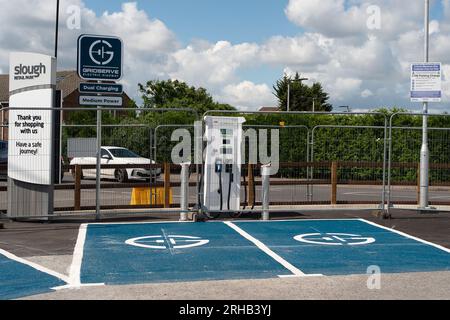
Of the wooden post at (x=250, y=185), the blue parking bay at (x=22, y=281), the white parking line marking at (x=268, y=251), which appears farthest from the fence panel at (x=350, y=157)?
the blue parking bay at (x=22, y=281)

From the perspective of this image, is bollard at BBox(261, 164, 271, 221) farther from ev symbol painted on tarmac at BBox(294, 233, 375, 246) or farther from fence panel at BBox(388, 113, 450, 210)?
fence panel at BBox(388, 113, 450, 210)

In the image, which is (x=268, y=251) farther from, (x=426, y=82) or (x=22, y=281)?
(x=426, y=82)

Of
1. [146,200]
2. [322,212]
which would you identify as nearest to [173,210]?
[146,200]

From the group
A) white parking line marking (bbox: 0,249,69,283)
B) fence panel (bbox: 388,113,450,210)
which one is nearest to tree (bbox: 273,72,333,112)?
fence panel (bbox: 388,113,450,210)

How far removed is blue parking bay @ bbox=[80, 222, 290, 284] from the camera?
750 cm

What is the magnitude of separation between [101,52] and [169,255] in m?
5.28

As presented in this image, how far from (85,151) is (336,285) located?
22.0ft

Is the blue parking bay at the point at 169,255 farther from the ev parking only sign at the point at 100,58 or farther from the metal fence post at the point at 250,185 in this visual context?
the ev parking only sign at the point at 100,58

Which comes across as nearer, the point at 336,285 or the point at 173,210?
the point at 336,285

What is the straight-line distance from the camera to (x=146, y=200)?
1422 centimetres

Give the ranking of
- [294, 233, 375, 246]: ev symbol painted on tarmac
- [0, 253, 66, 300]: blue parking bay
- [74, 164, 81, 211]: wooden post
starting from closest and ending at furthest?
[0, 253, 66, 300]: blue parking bay < [294, 233, 375, 246]: ev symbol painted on tarmac < [74, 164, 81, 211]: wooden post

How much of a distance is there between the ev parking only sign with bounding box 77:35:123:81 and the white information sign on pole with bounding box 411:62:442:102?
6631 mm

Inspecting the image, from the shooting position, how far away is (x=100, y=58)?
12.3 metres
